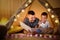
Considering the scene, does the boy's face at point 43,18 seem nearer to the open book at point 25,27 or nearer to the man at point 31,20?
the man at point 31,20

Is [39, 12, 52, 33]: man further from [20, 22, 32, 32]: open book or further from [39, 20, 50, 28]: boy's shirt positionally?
[20, 22, 32, 32]: open book

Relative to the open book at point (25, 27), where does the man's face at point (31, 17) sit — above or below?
above

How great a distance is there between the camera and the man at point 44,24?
95.3 inches

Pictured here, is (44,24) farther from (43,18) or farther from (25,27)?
(25,27)

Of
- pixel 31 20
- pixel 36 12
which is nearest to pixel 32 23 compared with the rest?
pixel 31 20

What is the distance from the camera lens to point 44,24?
2.45 metres

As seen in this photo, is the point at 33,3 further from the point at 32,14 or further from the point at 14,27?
the point at 14,27

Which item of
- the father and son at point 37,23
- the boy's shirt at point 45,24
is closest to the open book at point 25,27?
the father and son at point 37,23

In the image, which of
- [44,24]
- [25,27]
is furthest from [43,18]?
[25,27]

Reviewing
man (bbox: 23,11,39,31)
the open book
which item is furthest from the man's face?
the open book

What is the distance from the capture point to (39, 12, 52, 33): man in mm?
2420

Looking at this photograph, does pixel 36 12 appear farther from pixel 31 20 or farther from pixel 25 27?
pixel 25 27

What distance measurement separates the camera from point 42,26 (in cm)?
245

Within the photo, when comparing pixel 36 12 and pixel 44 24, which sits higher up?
pixel 36 12
